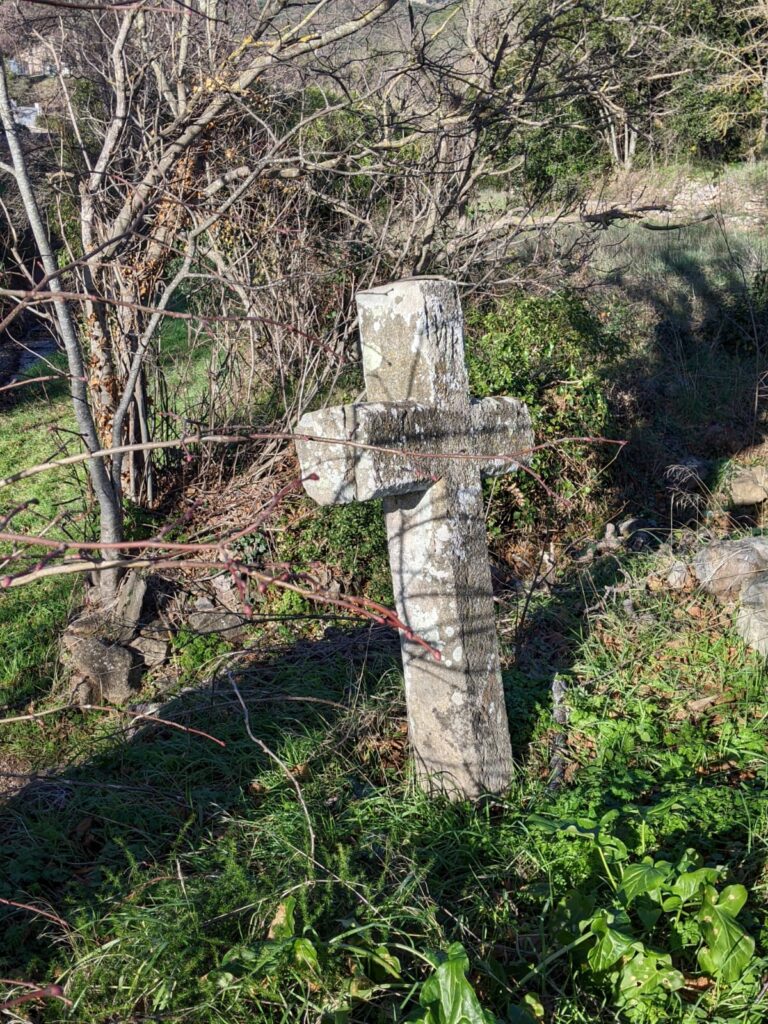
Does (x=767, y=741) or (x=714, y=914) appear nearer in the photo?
(x=714, y=914)

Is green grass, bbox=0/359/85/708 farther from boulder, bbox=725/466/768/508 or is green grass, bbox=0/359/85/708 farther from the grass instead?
boulder, bbox=725/466/768/508

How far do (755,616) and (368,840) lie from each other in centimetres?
217

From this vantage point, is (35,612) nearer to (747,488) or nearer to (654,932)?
(654,932)

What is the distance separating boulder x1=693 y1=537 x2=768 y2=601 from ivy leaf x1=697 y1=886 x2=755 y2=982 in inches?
89.4

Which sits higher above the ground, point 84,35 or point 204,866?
point 84,35

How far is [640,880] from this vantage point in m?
2.56

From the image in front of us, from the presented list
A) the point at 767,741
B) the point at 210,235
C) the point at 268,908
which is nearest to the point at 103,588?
the point at 210,235

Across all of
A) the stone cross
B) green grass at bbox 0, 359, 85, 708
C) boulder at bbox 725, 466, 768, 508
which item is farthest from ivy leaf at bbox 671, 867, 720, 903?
boulder at bbox 725, 466, 768, 508

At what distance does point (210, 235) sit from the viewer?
6988 mm

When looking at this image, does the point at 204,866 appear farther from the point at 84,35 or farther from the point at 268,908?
the point at 84,35

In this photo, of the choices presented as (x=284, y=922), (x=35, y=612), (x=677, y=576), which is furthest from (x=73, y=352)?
(x=284, y=922)

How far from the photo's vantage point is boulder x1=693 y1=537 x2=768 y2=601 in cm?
456

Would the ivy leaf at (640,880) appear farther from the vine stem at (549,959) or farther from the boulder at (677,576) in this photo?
the boulder at (677,576)

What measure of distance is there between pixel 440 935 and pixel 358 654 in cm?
229
